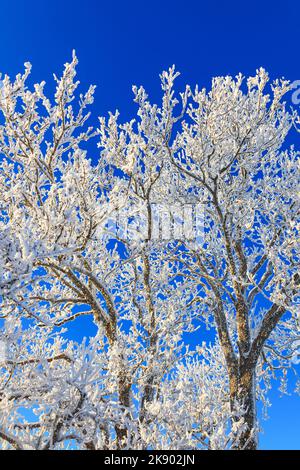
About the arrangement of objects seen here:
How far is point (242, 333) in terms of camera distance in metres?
9.08

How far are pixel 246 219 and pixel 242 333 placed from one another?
8.76ft

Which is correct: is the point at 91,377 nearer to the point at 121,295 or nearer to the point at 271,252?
the point at 271,252

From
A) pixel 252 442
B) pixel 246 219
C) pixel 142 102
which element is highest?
pixel 142 102

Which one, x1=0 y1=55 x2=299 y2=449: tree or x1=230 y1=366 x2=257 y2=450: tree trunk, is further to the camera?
x1=230 y1=366 x2=257 y2=450: tree trunk

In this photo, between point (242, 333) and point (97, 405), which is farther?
point (242, 333)

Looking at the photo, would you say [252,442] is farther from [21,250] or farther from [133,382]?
[21,250]

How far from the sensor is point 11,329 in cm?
444

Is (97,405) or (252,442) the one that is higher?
(252,442)

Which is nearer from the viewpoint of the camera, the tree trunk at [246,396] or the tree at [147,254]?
the tree at [147,254]

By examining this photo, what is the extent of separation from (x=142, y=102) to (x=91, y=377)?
18.9 feet

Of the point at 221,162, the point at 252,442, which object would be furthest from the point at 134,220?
the point at 252,442
